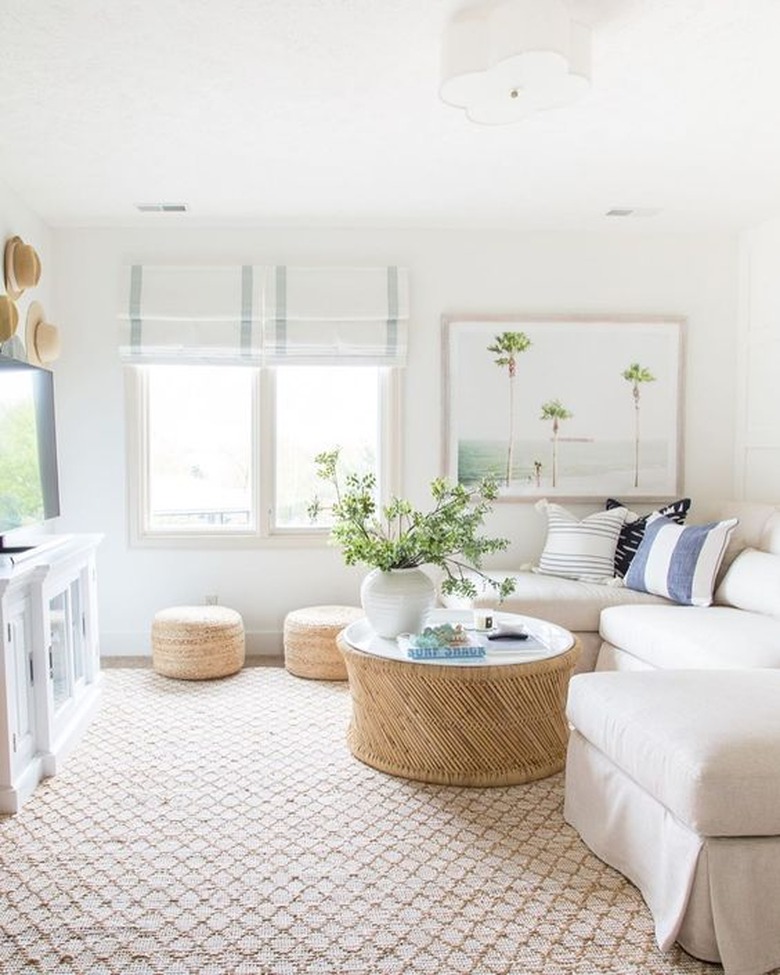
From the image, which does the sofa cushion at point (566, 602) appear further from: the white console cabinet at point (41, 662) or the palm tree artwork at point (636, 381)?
the white console cabinet at point (41, 662)

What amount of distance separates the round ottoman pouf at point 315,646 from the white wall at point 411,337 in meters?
0.49

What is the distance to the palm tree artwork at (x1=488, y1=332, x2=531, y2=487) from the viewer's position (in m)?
4.62

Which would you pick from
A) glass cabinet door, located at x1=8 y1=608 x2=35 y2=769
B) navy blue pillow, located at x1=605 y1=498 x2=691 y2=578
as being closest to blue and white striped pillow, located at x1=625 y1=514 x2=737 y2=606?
navy blue pillow, located at x1=605 y1=498 x2=691 y2=578

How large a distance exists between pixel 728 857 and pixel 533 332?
130 inches

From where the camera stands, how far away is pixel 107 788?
283 cm

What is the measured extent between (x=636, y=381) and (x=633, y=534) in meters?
0.98

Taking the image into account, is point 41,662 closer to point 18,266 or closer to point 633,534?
point 18,266

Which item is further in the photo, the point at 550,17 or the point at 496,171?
the point at 496,171

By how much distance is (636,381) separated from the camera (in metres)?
4.68

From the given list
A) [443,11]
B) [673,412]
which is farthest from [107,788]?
[673,412]

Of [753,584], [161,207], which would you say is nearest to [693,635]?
[753,584]

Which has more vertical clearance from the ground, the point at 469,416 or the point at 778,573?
the point at 469,416

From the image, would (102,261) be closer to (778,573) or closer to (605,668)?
(605,668)

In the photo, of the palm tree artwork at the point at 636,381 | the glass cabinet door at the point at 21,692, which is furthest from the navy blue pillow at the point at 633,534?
the glass cabinet door at the point at 21,692
